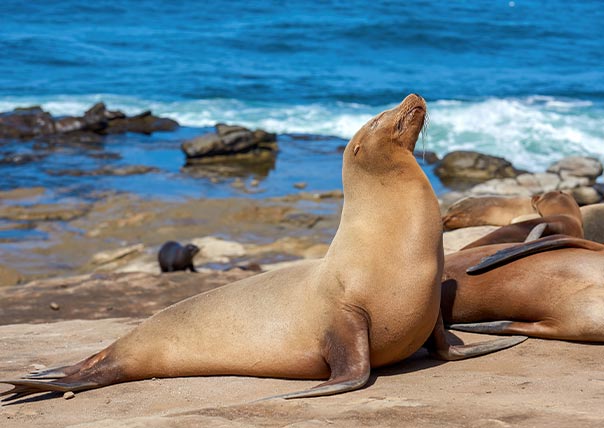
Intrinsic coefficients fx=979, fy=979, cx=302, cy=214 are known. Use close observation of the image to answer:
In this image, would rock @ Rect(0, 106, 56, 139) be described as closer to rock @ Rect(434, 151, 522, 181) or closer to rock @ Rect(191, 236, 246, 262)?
rock @ Rect(434, 151, 522, 181)

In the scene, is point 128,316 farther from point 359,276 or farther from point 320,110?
point 320,110

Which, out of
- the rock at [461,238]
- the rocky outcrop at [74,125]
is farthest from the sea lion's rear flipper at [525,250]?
the rocky outcrop at [74,125]

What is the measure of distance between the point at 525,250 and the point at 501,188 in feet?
37.2

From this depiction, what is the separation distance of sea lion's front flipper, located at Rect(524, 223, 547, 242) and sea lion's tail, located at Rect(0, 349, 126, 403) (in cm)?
344

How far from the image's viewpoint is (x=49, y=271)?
11.4 metres

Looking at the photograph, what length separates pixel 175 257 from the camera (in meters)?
10.7

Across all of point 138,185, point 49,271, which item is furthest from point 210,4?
point 49,271

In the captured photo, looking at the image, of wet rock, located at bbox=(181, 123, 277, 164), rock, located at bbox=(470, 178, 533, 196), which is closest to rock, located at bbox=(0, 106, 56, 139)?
wet rock, located at bbox=(181, 123, 277, 164)

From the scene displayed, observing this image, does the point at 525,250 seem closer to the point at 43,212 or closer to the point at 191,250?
the point at 191,250

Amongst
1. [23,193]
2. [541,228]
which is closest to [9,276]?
[23,193]

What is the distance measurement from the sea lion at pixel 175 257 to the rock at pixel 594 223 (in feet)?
14.1

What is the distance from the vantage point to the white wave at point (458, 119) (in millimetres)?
22281

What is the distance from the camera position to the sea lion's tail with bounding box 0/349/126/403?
4590 millimetres

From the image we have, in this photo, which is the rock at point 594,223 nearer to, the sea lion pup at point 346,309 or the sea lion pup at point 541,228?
the sea lion pup at point 541,228
